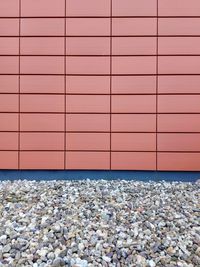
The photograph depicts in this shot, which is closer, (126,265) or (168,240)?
(126,265)

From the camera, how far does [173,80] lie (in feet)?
16.4

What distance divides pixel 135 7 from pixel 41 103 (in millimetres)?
1664

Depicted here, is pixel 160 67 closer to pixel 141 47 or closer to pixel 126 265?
pixel 141 47

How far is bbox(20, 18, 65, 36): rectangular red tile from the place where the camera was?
5.02m

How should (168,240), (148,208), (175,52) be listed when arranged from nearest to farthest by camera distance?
(168,240) → (148,208) → (175,52)

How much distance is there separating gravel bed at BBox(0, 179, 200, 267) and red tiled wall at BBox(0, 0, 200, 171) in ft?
2.20

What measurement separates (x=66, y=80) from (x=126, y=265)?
3118 mm

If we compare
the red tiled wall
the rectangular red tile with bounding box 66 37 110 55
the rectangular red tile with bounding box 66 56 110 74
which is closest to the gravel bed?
the red tiled wall

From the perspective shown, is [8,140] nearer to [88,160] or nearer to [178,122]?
[88,160]

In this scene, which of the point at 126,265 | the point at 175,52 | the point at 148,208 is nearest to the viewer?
the point at 126,265

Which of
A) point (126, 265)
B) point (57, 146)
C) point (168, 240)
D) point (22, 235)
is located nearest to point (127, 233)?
point (168, 240)

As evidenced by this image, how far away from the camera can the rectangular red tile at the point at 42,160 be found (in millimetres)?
5129

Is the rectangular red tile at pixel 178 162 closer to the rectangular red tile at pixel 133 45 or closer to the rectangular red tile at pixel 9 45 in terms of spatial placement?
the rectangular red tile at pixel 133 45

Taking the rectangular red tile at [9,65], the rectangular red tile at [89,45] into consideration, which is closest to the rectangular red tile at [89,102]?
the rectangular red tile at [89,45]
